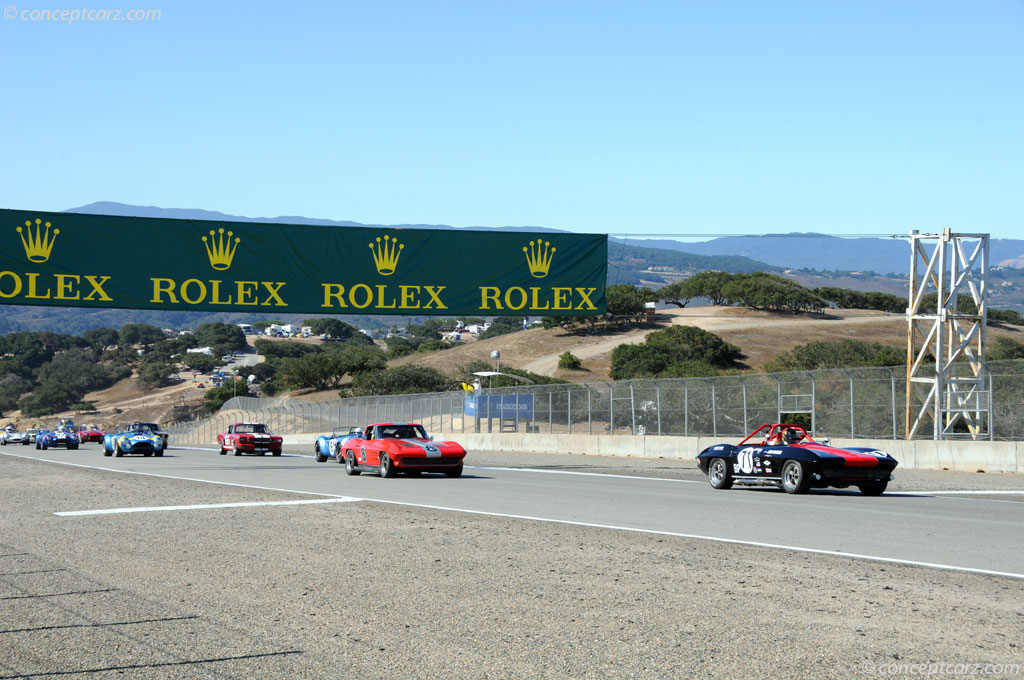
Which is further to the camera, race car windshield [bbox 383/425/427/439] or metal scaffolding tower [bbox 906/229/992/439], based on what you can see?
metal scaffolding tower [bbox 906/229/992/439]

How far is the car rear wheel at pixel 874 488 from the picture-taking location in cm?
1922

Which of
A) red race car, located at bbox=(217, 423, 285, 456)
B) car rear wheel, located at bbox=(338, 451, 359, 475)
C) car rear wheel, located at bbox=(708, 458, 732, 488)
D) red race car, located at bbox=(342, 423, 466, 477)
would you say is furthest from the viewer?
red race car, located at bbox=(217, 423, 285, 456)

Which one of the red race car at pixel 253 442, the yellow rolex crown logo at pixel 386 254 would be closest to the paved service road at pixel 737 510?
the yellow rolex crown logo at pixel 386 254

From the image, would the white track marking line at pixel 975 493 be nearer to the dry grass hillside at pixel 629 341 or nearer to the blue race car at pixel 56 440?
the blue race car at pixel 56 440

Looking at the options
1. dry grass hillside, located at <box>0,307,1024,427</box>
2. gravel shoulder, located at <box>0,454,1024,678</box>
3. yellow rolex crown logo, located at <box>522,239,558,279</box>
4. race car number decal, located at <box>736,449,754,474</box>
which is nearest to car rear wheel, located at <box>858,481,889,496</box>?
race car number decal, located at <box>736,449,754,474</box>

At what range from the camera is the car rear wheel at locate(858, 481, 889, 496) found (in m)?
19.2

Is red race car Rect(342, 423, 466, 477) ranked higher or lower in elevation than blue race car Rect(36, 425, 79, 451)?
higher

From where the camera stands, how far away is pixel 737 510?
53.3ft

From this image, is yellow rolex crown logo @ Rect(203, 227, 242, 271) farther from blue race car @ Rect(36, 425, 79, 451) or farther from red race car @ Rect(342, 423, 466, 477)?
blue race car @ Rect(36, 425, 79, 451)

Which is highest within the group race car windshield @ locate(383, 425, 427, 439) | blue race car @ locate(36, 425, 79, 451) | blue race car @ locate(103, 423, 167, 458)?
race car windshield @ locate(383, 425, 427, 439)

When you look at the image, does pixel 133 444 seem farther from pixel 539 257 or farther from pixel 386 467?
pixel 386 467

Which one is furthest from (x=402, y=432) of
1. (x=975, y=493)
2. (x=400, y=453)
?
(x=975, y=493)

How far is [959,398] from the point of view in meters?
31.3

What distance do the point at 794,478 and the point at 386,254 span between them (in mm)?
14064
